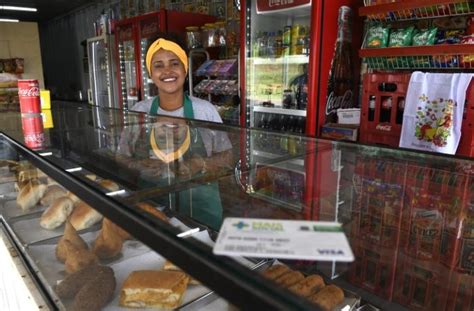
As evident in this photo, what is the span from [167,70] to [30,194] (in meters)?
1.02

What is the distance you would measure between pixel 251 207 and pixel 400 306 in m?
0.36

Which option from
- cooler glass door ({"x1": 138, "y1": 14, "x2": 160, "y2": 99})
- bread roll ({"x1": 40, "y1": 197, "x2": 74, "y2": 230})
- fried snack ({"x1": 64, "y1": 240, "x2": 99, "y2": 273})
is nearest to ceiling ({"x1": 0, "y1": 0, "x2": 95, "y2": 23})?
cooler glass door ({"x1": 138, "y1": 14, "x2": 160, "y2": 99})

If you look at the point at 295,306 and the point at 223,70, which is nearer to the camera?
the point at 295,306

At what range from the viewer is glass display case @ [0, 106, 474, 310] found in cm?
50

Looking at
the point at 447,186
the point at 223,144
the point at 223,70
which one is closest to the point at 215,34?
the point at 223,70

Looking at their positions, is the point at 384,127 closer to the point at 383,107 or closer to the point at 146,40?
the point at 383,107

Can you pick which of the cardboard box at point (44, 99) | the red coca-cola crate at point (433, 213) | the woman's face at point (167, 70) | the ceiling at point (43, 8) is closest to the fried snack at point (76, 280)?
the red coca-cola crate at point (433, 213)

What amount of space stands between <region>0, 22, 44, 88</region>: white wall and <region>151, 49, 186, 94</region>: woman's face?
4.63 meters

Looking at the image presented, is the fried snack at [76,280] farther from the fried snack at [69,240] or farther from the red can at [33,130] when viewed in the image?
the red can at [33,130]

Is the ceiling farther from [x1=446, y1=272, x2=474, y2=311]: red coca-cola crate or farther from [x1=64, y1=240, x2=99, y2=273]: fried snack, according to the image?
[x1=446, y1=272, x2=474, y2=311]: red coca-cola crate

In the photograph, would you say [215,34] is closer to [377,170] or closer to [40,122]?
[40,122]

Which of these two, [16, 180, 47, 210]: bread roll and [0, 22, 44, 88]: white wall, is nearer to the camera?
[16, 180, 47, 210]: bread roll

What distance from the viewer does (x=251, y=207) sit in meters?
0.66

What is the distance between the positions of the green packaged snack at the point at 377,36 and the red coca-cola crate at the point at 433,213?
135cm
